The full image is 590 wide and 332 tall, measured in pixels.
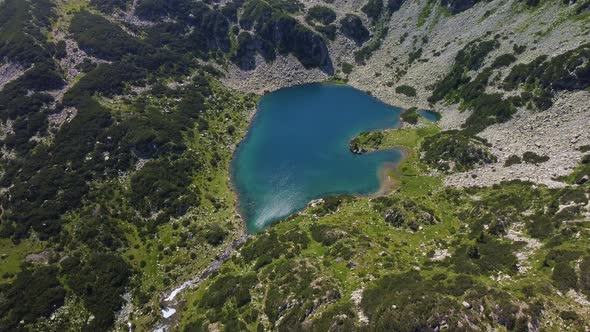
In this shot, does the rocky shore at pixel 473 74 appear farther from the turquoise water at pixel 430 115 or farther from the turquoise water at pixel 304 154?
the turquoise water at pixel 304 154

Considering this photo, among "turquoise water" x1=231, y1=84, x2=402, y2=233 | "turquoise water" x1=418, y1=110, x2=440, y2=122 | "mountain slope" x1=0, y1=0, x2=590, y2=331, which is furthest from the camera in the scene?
"turquoise water" x1=418, y1=110, x2=440, y2=122

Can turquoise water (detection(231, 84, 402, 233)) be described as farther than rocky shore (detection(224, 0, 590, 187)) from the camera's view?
Yes

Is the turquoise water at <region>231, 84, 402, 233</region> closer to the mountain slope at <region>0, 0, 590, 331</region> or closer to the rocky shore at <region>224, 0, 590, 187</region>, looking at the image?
the mountain slope at <region>0, 0, 590, 331</region>

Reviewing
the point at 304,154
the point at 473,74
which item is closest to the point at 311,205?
the point at 304,154

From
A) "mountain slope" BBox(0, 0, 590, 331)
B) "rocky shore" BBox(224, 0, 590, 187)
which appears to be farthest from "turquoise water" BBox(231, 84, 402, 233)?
"rocky shore" BBox(224, 0, 590, 187)

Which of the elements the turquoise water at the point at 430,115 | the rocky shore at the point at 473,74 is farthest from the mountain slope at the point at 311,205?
the turquoise water at the point at 430,115

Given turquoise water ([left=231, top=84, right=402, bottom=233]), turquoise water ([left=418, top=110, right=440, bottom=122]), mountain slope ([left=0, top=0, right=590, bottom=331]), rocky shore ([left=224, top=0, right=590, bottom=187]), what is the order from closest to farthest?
mountain slope ([left=0, top=0, right=590, bottom=331]), rocky shore ([left=224, top=0, right=590, bottom=187]), turquoise water ([left=231, top=84, right=402, bottom=233]), turquoise water ([left=418, top=110, right=440, bottom=122])
